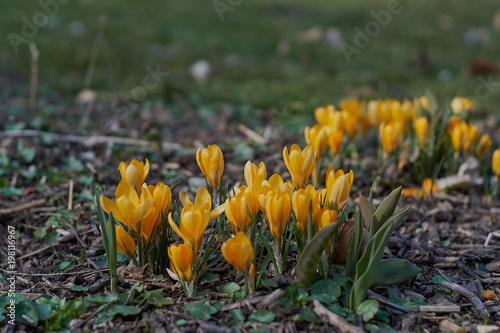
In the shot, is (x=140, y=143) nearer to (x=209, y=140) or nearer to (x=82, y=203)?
(x=209, y=140)

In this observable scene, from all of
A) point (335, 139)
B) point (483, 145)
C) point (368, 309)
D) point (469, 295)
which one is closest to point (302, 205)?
point (368, 309)

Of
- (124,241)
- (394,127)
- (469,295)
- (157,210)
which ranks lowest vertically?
(469,295)

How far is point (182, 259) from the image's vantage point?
143 cm

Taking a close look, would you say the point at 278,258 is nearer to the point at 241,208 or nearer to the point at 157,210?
the point at 241,208

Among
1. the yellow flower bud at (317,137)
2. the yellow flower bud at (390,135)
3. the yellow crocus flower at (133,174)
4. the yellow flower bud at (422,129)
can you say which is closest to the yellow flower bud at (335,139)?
the yellow flower bud at (317,137)

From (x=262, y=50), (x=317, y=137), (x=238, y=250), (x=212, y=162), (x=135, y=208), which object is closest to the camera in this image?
(x=238, y=250)

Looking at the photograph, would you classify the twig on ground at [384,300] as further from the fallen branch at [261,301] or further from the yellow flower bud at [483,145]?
the yellow flower bud at [483,145]

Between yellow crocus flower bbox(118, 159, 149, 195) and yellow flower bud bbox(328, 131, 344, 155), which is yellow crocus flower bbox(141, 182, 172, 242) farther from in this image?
yellow flower bud bbox(328, 131, 344, 155)

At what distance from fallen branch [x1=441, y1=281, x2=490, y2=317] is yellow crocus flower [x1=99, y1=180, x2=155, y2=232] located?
3.71ft

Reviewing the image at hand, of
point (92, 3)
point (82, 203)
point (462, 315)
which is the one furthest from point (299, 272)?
point (92, 3)

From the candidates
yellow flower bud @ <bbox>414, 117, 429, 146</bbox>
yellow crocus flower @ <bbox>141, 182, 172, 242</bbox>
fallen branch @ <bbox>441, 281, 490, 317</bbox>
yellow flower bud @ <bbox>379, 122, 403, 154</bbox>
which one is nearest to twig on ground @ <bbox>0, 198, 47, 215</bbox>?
yellow crocus flower @ <bbox>141, 182, 172, 242</bbox>

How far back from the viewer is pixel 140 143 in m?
3.24

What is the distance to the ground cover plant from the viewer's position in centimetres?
146

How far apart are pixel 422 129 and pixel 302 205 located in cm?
157
